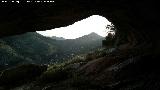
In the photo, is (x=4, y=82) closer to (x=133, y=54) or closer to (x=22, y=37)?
(x=133, y=54)

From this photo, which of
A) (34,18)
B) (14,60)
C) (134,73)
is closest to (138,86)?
(134,73)

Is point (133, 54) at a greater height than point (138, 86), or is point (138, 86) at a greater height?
point (133, 54)

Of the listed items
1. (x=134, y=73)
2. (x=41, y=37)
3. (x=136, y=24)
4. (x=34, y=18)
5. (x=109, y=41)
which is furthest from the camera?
(x=41, y=37)

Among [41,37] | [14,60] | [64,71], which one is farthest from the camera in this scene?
[41,37]

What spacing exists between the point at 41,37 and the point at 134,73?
234 ft

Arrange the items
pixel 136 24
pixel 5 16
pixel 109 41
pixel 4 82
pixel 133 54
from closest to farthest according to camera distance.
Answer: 1. pixel 5 16
2. pixel 136 24
3. pixel 133 54
4. pixel 4 82
5. pixel 109 41

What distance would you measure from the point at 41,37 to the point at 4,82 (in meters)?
60.5

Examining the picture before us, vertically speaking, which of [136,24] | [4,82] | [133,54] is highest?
[136,24]

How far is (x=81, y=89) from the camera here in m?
15.9

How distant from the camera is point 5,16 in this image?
11656mm

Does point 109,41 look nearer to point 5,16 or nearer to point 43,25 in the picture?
point 43,25

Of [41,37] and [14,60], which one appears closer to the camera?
[14,60]

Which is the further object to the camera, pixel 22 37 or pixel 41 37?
pixel 41 37

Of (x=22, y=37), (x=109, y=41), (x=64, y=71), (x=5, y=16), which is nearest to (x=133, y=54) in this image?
(x=64, y=71)
